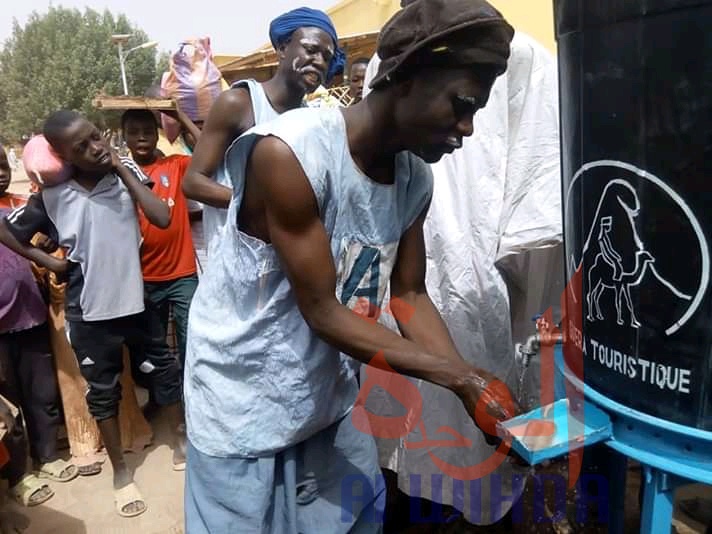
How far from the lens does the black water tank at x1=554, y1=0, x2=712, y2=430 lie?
96cm

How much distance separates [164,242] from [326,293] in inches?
76.9

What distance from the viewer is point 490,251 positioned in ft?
6.54

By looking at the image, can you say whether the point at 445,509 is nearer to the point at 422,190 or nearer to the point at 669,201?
the point at 422,190

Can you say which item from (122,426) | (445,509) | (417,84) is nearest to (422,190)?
(417,84)

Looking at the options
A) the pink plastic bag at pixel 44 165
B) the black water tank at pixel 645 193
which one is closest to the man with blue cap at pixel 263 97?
the pink plastic bag at pixel 44 165

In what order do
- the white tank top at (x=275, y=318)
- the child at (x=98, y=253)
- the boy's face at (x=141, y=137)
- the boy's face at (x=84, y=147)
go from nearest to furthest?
the white tank top at (x=275, y=318)
the boy's face at (x=84, y=147)
the child at (x=98, y=253)
the boy's face at (x=141, y=137)

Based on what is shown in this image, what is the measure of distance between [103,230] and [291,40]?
114 centimetres

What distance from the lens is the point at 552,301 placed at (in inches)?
83.9

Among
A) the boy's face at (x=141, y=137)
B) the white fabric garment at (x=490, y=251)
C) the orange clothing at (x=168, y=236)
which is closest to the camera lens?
the white fabric garment at (x=490, y=251)

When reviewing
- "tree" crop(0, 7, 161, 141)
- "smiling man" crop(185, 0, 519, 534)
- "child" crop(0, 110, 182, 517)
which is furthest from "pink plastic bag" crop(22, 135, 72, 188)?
"tree" crop(0, 7, 161, 141)

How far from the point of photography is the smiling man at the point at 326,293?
1.13m

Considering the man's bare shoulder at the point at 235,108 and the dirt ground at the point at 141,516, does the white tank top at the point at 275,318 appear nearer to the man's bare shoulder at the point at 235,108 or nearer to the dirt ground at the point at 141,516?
the man's bare shoulder at the point at 235,108

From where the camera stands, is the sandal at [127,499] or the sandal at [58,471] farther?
the sandal at [58,471]

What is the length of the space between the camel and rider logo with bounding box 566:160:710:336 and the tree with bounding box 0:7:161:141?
25.5 metres
